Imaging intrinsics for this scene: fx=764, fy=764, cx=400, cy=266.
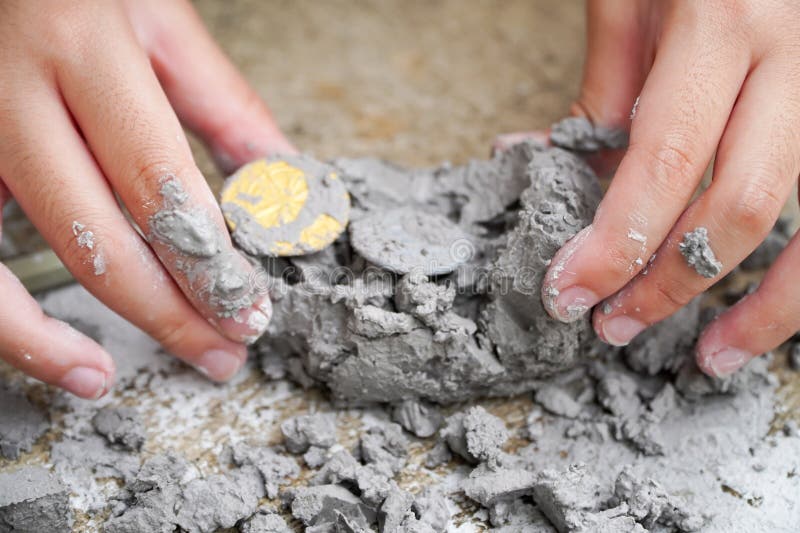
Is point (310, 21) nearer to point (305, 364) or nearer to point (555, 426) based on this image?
point (305, 364)

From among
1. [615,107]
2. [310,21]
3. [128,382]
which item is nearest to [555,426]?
[615,107]

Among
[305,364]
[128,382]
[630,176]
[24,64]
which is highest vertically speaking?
[630,176]

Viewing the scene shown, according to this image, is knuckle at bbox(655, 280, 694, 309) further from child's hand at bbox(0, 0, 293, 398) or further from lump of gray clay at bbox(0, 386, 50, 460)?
lump of gray clay at bbox(0, 386, 50, 460)

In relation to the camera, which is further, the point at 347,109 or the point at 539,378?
the point at 347,109

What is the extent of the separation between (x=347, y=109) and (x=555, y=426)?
104 cm

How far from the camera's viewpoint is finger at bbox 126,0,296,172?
56.6 inches

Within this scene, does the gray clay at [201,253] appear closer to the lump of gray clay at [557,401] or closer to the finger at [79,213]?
the finger at [79,213]

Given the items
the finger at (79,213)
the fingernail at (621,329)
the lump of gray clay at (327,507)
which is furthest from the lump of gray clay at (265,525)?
the fingernail at (621,329)

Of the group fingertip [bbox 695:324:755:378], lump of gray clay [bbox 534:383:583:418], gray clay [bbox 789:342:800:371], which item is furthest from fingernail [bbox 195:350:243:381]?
gray clay [bbox 789:342:800:371]

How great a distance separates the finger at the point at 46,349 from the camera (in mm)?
1148

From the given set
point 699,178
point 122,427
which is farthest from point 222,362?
point 699,178

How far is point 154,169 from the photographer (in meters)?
1.17

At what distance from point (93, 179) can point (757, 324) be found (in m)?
1.09

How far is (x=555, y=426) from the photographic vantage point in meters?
1.30
